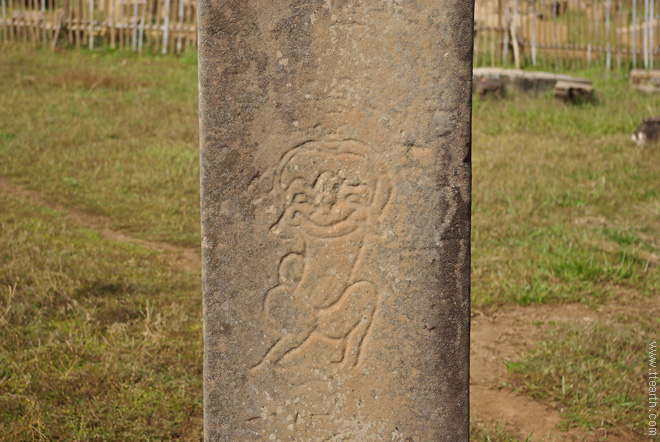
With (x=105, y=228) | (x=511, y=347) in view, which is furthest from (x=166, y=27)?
(x=511, y=347)

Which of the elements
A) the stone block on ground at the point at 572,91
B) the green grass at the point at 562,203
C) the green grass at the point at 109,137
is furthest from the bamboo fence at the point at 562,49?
the green grass at the point at 109,137

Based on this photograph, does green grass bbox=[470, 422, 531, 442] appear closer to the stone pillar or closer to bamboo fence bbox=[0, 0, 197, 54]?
the stone pillar

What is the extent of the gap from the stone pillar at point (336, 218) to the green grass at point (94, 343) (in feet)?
3.36

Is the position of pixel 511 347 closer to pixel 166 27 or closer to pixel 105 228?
pixel 105 228

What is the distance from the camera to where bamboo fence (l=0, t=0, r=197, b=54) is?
34.0 ft

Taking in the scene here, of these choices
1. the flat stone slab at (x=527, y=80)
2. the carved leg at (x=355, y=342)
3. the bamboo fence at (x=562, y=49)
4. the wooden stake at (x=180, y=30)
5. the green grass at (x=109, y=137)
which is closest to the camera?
the carved leg at (x=355, y=342)

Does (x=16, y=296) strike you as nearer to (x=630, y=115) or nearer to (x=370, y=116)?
(x=370, y=116)

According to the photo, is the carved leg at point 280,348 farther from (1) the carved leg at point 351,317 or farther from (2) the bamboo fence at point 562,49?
(2) the bamboo fence at point 562,49

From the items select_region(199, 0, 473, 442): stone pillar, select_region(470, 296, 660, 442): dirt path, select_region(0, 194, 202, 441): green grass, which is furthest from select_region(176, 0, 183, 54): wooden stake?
select_region(199, 0, 473, 442): stone pillar

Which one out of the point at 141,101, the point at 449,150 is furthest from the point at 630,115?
the point at 449,150

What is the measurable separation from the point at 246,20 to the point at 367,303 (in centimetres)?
79

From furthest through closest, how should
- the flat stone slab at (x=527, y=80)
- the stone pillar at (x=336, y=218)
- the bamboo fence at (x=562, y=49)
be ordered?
the bamboo fence at (x=562, y=49) < the flat stone slab at (x=527, y=80) < the stone pillar at (x=336, y=218)

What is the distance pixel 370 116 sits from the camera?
175 centimetres

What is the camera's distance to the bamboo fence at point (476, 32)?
9.57 m
